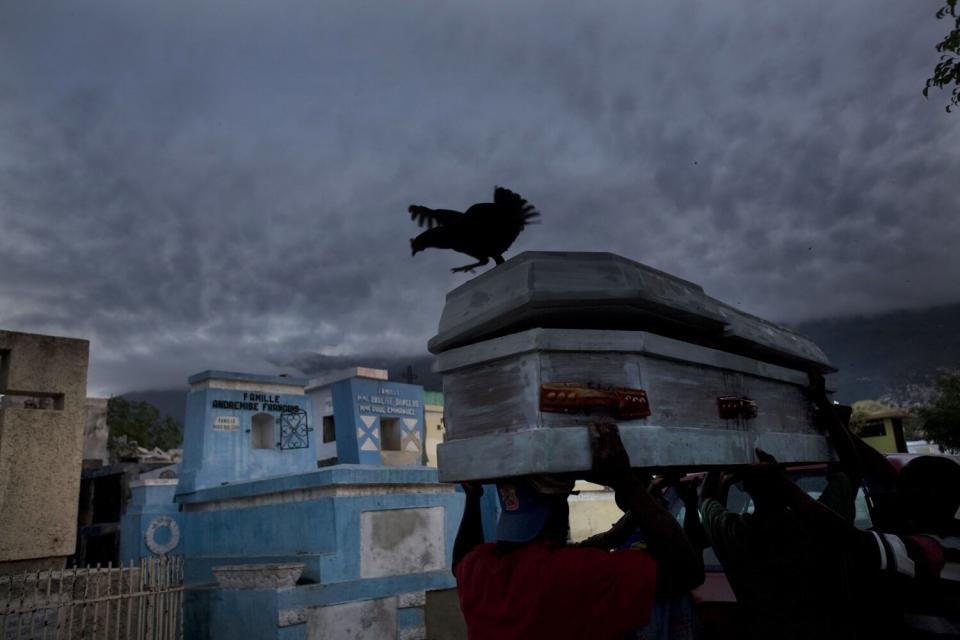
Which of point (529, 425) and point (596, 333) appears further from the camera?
point (596, 333)

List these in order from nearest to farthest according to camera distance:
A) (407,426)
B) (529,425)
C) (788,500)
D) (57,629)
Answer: (529,425), (788,500), (57,629), (407,426)

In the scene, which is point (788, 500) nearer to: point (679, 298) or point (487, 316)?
point (679, 298)

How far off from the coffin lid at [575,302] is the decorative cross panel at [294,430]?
12.6 m

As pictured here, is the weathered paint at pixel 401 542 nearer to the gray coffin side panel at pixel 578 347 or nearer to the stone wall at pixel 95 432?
the gray coffin side panel at pixel 578 347

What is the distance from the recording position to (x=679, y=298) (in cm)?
253

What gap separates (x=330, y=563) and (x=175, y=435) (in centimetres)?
3930

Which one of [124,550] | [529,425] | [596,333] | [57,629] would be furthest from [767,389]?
[124,550]

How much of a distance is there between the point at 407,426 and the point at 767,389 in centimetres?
2104

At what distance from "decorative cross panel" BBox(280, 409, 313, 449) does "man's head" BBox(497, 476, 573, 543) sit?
12.8 m

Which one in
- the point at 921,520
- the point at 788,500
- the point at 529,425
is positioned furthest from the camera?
the point at 921,520

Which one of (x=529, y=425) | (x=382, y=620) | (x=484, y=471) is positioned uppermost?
(x=529, y=425)

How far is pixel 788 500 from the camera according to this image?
2.46 m

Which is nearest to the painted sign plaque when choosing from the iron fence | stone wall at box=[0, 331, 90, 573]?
the iron fence

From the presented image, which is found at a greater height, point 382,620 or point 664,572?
point 664,572
